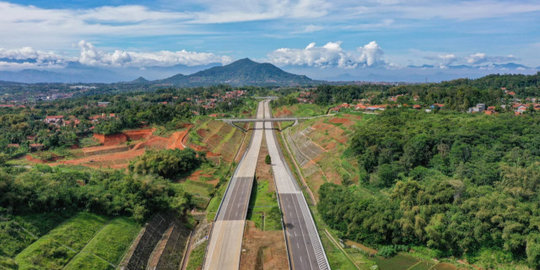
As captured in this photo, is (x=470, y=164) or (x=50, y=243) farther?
(x=470, y=164)

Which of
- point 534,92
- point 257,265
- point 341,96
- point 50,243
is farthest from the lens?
point 341,96

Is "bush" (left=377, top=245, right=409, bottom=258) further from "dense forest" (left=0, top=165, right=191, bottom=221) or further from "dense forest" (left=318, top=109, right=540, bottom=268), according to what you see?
"dense forest" (left=0, top=165, right=191, bottom=221)

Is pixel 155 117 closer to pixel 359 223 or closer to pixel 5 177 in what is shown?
pixel 5 177

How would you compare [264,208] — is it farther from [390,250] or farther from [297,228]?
[390,250]

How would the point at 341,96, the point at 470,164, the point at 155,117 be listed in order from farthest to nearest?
the point at 341,96 < the point at 155,117 < the point at 470,164

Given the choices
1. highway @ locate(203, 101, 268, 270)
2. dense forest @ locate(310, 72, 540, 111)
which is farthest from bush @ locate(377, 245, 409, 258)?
dense forest @ locate(310, 72, 540, 111)

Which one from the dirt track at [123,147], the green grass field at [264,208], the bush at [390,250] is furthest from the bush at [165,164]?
the bush at [390,250]

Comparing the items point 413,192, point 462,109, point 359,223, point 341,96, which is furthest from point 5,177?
Result: point 341,96
